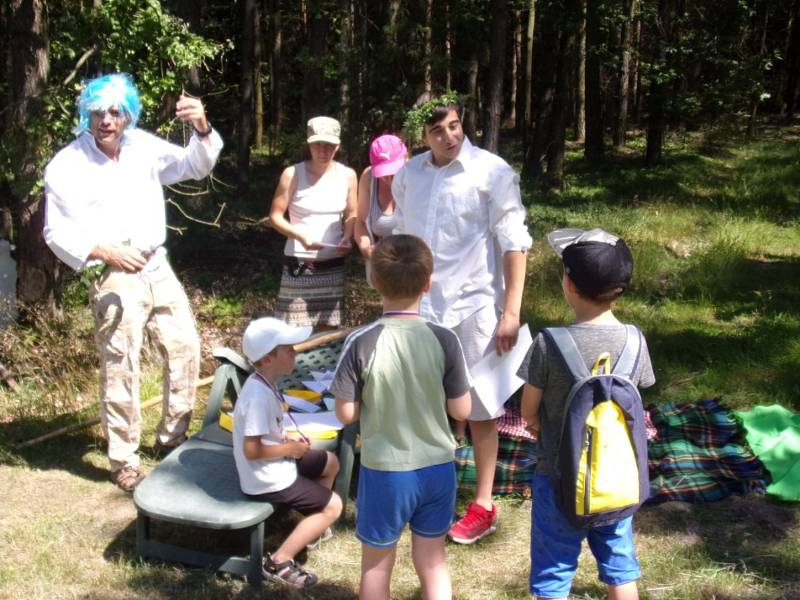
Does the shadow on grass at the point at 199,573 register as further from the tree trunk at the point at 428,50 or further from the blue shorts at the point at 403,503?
the tree trunk at the point at 428,50

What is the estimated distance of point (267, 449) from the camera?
335cm

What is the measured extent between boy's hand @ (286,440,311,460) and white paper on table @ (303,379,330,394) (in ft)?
4.43

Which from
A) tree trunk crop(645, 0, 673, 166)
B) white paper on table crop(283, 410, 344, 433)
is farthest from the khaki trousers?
tree trunk crop(645, 0, 673, 166)

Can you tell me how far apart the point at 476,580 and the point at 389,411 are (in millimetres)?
1168

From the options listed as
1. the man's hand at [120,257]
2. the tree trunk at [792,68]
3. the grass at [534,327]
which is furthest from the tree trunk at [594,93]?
the man's hand at [120,257]

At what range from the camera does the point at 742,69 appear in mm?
14883

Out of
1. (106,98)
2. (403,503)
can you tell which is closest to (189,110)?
(106,98)

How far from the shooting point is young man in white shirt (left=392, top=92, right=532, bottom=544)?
346 cm

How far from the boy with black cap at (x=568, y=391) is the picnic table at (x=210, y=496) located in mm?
1248

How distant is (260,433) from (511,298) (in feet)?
3.69

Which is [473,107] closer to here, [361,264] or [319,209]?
[361,264]

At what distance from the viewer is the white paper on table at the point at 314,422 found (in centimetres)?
410

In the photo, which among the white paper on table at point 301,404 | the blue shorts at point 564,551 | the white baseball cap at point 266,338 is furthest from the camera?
the white paper on table at point 301,404

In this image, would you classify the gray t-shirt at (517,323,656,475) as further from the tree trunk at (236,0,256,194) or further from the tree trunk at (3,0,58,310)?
the tree trunk at (236,0,256,194)
